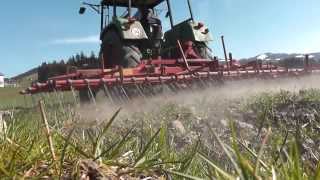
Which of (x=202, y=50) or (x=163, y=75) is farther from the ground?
(x=202, y=50)

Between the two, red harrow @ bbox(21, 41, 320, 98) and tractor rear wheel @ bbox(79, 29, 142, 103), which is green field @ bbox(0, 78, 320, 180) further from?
tractor rear wheel @ bbox(79, 29, 142, 103)

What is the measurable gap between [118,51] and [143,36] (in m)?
0.56

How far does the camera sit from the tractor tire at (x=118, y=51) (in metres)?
9.92

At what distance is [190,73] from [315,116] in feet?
11.2

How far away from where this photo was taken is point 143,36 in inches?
402

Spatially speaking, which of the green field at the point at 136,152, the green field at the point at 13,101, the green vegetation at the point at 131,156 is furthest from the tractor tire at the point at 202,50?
the green vegetation at the point at 131,156

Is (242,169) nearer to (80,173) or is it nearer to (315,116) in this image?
(80,173)

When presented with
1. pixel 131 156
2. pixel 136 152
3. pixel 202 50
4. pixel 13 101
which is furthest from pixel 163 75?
pixel 131 156

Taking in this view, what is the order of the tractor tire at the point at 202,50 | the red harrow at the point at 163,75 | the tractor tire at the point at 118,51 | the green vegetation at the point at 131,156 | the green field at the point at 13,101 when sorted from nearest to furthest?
the green vegetation at the point at 131,156 → the green field at the point at 13,101 → the red harrow at the point at 163,75 → the tractor tire at the point at 118,51 → the tractor tire at the point at 202,50

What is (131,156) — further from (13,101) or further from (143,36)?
(143,36)

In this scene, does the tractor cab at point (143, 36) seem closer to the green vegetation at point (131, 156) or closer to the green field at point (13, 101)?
the green field at point (13, 101)

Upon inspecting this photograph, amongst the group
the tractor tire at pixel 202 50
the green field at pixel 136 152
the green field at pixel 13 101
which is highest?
the tractor tire at pixel 202 50

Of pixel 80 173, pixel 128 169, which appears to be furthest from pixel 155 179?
pixel 80 173

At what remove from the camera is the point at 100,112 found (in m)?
6.44
